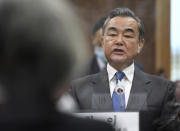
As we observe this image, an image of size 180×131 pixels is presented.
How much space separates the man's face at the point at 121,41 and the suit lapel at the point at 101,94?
10 centimetres

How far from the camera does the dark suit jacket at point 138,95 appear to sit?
2033mm

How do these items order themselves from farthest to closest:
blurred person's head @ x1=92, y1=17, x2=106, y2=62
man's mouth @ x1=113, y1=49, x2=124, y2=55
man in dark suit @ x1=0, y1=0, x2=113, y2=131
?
blurred person's head @ x1=92, y1=17, x2=106, y2=62, man's mouth @ x1=113, y1=49, x2=124, y2=55, man in dark suit @ x1=0, y1=0, x2=113, y2=131

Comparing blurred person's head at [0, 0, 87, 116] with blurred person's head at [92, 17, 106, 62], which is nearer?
blurred person's head at [0, 0, 87, 116]

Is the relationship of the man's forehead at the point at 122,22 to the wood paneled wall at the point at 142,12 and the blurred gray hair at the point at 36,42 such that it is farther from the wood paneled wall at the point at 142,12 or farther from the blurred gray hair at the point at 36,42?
the wood paneled wall at the point at 142,12

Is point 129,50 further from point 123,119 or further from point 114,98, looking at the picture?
point 123,119

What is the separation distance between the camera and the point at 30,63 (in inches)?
40.1

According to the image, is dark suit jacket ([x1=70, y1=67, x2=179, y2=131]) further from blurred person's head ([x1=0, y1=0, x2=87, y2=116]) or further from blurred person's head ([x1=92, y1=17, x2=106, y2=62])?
blurred person's head ([x1=0, y1=0, x2=87, y2=116])

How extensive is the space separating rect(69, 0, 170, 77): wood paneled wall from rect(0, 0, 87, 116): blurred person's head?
5.07 metres

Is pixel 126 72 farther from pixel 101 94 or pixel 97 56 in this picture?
pixel 97 56

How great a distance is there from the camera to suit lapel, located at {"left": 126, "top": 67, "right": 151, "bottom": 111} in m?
2.02

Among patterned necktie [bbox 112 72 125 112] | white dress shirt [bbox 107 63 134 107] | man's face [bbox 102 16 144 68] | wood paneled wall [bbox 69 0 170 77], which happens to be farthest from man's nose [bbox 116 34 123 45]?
wood paneled wall [bbox 69 0 170 77]

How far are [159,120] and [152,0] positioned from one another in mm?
4417

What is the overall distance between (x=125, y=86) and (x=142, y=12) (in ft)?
13.7

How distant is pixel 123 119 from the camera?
185cm
